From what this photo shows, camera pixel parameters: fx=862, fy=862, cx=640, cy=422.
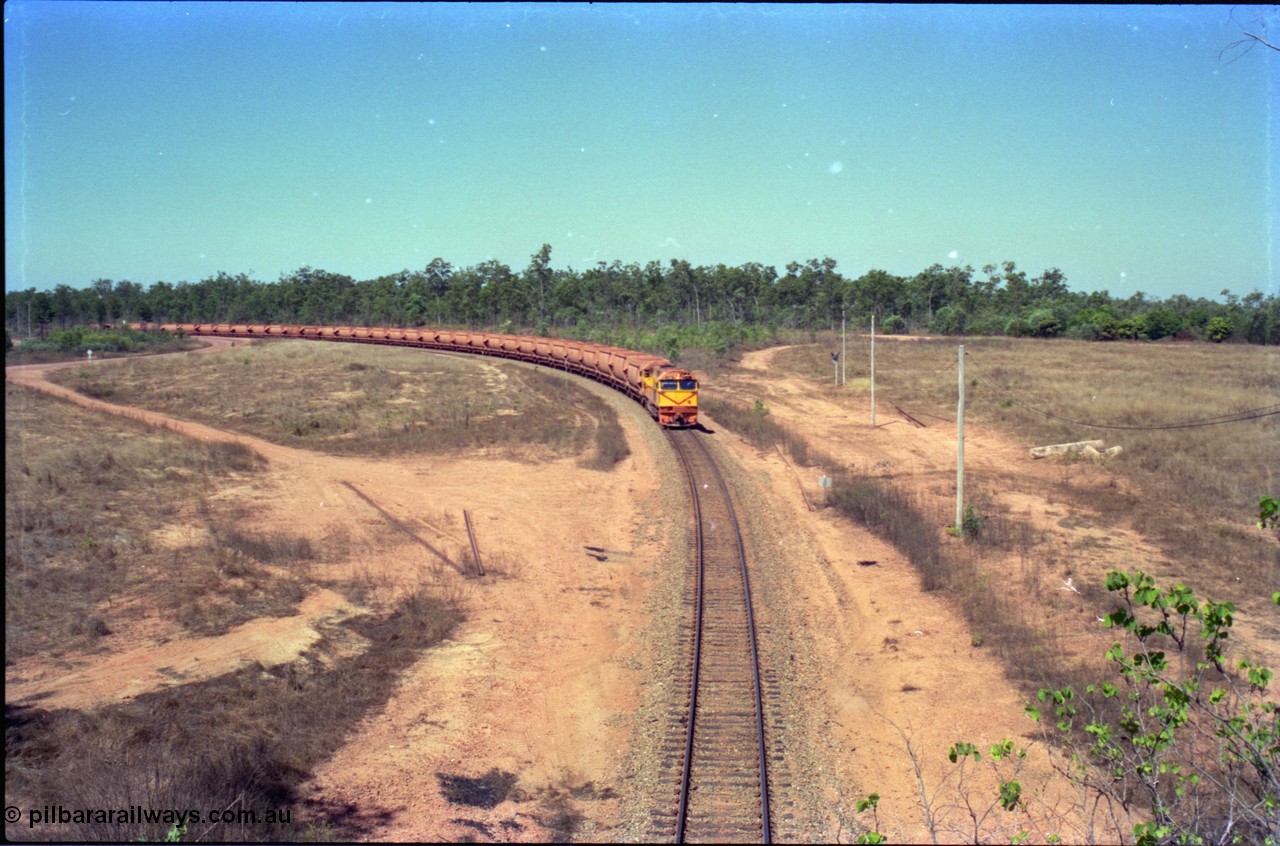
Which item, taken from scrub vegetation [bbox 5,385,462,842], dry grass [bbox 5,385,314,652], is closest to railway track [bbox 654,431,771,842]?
scrub vegetation [bbox 5,385,462,842]

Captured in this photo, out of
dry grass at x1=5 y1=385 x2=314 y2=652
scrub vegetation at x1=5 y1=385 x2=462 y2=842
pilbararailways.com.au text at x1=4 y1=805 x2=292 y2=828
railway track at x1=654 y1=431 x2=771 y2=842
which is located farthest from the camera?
dry grass at x1=5 y1=385 x2=314 y2=652

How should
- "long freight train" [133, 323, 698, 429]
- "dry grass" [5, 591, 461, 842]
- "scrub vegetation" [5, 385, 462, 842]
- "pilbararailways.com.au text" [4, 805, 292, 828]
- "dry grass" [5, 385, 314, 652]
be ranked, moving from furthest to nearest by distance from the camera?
"long freight train" [133, 323, 698, 429], "dry grass" [5, 385, 314, 652], "scrub vegetation" [5, 385, 462, 842], "dry grass" [5, 591, 461, 842], "pilbararailways.com.au text" [4, 805, 292, 828]

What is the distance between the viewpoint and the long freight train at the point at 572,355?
39.1 metres

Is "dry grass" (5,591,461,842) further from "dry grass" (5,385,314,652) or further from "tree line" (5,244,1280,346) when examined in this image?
"tree line" (5,244,1280,346)

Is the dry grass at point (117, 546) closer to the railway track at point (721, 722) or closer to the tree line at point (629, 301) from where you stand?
the railway track at point (721, 722)

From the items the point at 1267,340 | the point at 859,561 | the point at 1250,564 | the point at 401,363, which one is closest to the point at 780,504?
the point at 859,561

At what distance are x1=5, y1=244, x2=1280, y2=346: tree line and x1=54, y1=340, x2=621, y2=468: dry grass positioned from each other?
4353 cm

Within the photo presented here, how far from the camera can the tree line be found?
107750mm

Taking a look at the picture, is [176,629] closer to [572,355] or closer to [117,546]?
[117,546]

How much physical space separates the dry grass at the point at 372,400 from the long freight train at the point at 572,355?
1921 mm

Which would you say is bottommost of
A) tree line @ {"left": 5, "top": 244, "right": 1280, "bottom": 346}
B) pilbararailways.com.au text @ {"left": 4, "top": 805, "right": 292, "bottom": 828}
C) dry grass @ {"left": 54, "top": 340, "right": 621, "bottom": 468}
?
pilbararailways.com.au text @ {"left": 4, "top": 805, "right": 292, "bottom": 828}

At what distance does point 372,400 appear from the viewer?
44.3 m

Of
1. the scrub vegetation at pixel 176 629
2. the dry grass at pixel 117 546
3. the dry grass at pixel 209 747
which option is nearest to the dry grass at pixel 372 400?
the dry grass at pixel 117 546

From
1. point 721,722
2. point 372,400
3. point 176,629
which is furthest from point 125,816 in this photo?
point 372,400
